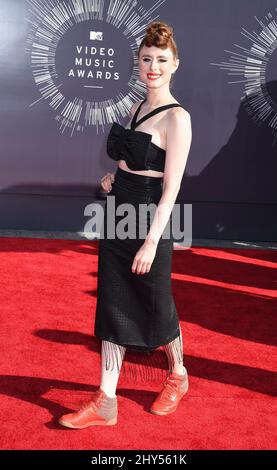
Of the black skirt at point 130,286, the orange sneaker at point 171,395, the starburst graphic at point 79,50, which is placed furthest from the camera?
the starburst graphic at point 79,50

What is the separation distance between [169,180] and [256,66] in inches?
193

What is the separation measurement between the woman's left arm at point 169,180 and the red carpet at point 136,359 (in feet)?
2.52

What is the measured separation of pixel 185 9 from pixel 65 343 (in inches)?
177

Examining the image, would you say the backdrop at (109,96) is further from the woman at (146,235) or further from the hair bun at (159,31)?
the hair bun at (159,31)

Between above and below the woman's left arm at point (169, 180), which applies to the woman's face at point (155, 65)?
above

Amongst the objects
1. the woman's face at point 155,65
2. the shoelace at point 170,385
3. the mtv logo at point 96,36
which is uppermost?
the mtv logo at point 96,36

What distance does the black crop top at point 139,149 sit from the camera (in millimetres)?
2559

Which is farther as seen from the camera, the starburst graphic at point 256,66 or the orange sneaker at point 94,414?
the starburst graphic at point 256,66

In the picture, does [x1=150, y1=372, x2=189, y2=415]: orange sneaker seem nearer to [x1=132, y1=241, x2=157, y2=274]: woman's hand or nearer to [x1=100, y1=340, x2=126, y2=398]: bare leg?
[x1=100, y1=340, x2=126, y2=398]: bare leg

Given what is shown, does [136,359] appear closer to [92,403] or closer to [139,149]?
[92,403]

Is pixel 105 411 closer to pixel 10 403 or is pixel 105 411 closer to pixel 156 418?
pixel 156 418

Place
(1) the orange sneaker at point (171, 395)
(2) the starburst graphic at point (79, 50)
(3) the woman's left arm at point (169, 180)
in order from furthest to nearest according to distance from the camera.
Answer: (2) the starburst graphic at point (79, 50) → (1) the orange sneaker at point (171, 395) → (3) the woman's left arm at point (169, 180)

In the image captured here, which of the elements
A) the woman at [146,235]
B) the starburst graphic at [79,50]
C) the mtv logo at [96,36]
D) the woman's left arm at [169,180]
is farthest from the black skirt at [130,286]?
the mtv logo at [96,36]
